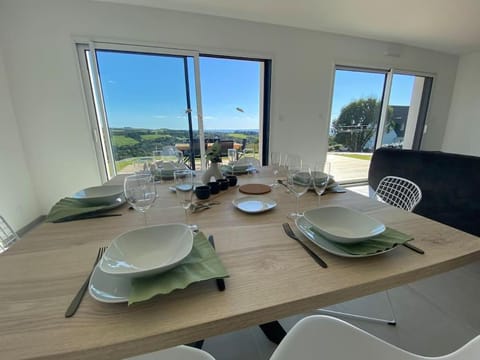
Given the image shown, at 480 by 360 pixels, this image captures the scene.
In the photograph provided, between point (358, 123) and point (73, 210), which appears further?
point (358, 123)

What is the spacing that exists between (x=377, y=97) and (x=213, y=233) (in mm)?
4444

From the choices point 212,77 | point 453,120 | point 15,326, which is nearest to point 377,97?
point 453,120

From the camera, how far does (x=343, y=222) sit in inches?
32.4

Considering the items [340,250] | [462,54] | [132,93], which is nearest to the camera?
[340,250]

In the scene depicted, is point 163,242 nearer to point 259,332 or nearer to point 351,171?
point 259,332

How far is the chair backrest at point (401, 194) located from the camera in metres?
1.29

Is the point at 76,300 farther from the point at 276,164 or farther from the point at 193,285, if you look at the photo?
the point at 276,164

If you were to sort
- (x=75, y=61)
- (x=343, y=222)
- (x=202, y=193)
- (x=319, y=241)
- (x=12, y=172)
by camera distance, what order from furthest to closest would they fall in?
1. (x=75, y=61)
2. (x=12, y=172)
3. (x=202, y=193)
4. (x=343, y=222)
5. (x=319, y=241)

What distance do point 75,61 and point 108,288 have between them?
9.58ft

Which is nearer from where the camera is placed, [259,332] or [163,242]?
[163,242]

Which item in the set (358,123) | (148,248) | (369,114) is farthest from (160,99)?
(369,114)

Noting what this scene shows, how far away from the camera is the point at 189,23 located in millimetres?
2631

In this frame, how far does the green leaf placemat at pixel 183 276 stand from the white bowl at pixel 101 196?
2.18ft

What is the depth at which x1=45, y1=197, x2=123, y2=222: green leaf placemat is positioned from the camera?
0.93 m
